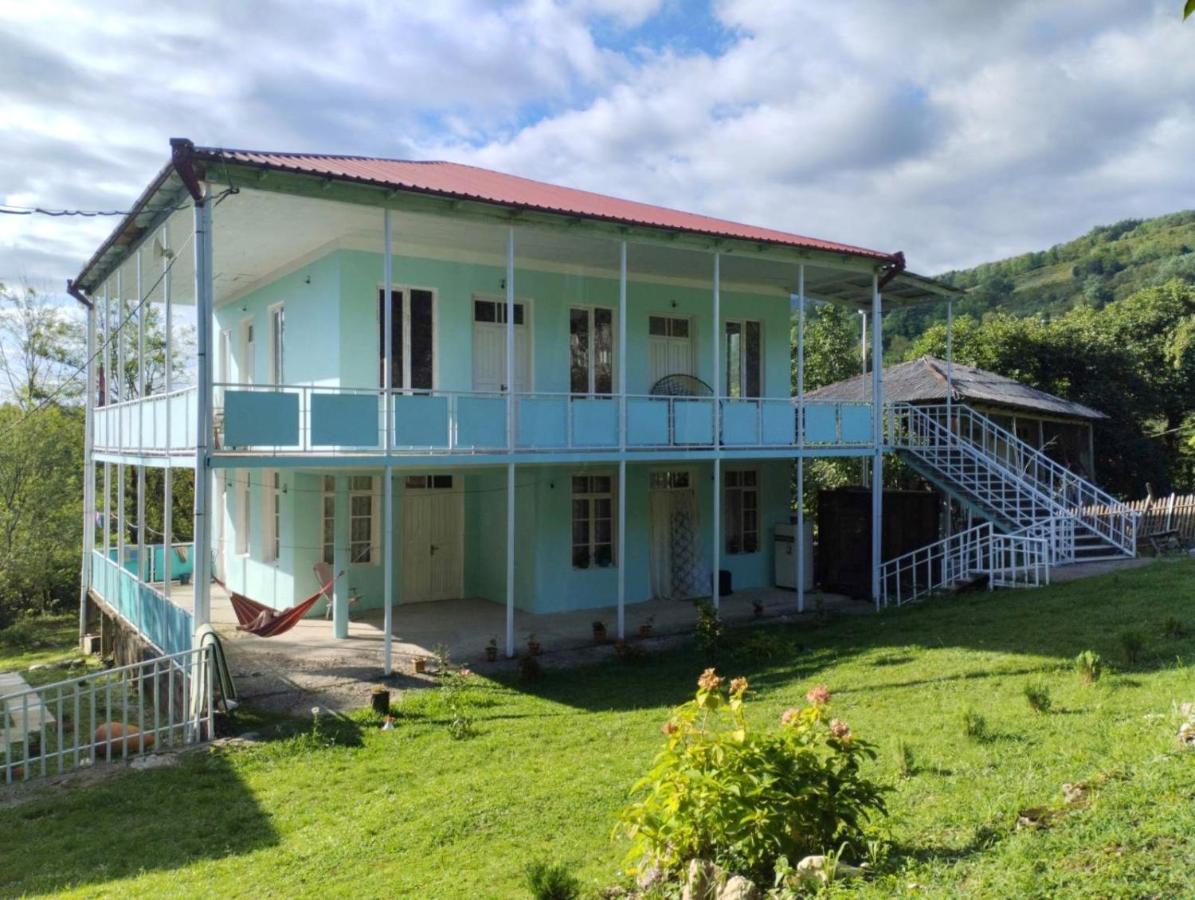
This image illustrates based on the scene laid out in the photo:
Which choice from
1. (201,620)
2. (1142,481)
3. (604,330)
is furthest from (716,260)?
(1142,481)

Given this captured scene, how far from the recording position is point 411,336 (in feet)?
42.1

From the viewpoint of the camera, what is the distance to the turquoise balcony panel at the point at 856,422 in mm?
14743

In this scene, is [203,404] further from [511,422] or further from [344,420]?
[511,422]

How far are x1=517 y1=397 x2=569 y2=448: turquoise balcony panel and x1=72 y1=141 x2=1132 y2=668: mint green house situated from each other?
35mm

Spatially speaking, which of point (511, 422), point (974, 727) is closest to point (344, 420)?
point (511, 422)

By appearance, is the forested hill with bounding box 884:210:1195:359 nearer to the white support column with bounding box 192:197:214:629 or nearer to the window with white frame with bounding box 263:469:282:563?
the window with white frame with bounding box 263:469:282:563

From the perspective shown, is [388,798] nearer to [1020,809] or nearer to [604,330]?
[1020,809]

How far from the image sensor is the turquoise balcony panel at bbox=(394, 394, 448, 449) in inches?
413

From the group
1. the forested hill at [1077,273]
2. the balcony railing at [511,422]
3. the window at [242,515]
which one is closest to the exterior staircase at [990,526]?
the balcony railing at [511,422]

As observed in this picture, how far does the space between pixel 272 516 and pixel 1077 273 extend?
264 ft

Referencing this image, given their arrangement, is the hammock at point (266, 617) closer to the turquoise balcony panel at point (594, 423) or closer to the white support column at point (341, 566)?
the white support column at point (341, 566)

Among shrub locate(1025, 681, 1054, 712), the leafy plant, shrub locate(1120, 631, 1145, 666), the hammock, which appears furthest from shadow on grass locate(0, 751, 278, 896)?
shrub locate(1120, 631, 1145, 666)

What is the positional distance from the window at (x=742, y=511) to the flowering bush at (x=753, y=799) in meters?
12.1

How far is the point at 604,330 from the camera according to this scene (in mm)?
14859
